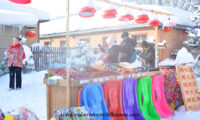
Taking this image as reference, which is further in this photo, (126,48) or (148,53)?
(148,53)

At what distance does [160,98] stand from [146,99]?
23.3 inches

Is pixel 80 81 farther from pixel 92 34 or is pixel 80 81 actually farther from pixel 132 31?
pixel 92 34

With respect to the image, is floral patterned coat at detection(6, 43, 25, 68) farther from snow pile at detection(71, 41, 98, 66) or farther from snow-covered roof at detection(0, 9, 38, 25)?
snow pile at detection(71, 41, 98, 66)

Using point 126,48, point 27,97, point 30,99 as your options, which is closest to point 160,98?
point 126,48

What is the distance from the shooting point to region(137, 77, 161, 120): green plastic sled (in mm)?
4105

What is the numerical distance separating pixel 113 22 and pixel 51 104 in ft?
39.6

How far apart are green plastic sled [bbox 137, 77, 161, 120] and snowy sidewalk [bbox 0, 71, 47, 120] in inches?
83.8

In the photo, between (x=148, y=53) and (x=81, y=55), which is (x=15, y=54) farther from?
(x=81, y=55)

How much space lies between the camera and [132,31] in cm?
1416

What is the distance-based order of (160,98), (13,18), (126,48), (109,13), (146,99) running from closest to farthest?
(146,99), (160,98), (109,13), (126,48), (13,18)

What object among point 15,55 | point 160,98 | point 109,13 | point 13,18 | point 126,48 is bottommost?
point 160,98

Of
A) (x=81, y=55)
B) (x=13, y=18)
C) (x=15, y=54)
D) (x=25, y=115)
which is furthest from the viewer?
(x=81, y=55)

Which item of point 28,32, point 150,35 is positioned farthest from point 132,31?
point 28,32

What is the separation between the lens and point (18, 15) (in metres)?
7.59
